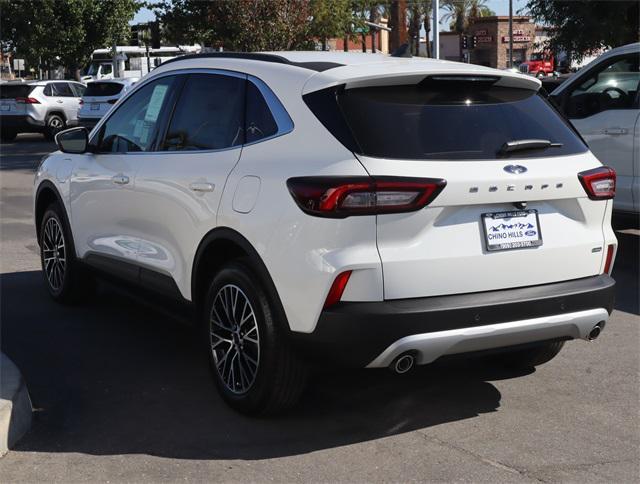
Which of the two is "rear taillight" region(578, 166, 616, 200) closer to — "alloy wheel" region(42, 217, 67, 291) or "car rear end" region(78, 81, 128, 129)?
"alloy wheel" region(42, 217, 67, 291)

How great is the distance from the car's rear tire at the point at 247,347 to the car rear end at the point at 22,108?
86.3 ft

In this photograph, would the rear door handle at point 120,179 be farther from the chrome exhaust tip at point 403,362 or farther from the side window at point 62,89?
the side window at point 62,89

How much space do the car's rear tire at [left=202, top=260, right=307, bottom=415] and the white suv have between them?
0.4 inches

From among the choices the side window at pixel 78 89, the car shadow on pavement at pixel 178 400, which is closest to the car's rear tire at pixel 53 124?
the side window at pixel 78 89

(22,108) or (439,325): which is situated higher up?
(22,108)

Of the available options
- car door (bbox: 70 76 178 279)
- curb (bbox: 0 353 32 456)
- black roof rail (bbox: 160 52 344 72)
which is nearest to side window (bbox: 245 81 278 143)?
black roof rail (bbox: 160 52 344 72)

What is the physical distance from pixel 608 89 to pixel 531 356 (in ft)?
14.4

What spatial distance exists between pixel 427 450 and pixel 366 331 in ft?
2.34

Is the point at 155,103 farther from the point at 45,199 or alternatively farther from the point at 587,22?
the point at 587,22

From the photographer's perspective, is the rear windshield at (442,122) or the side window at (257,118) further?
the side window at (257,118)

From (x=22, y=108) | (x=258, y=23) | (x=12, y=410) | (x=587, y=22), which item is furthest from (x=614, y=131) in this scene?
(x=22, y=108)

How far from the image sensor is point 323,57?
5.42 m

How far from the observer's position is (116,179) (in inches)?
250

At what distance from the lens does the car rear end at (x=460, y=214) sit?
4.37 meters
